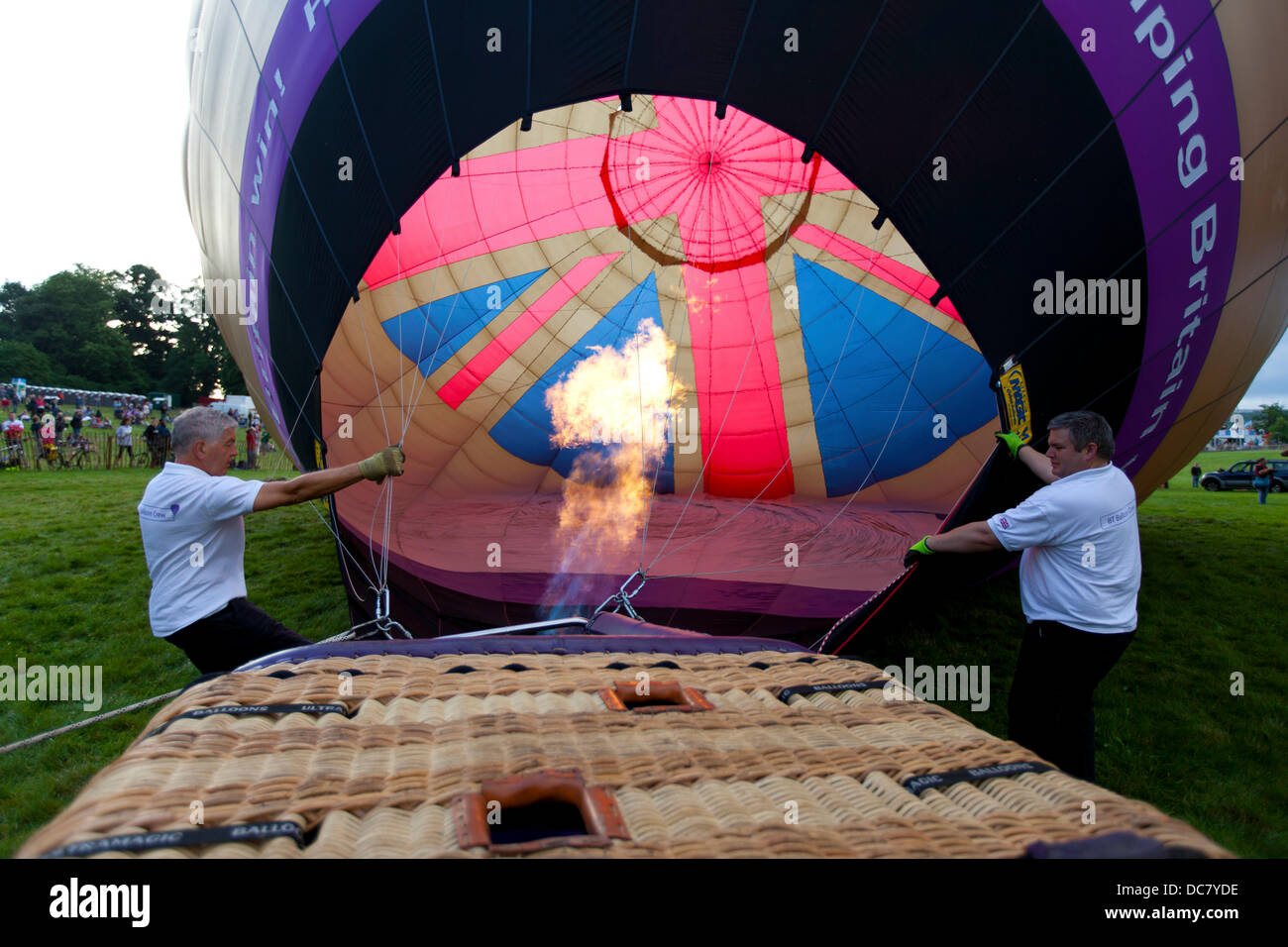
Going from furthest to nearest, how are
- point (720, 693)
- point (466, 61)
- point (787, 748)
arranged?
point (466, 61) < point (720, 693) < point (787, 748)

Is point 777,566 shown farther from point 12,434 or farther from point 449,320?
point 12,434

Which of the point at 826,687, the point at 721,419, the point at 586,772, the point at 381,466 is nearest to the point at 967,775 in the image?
the point at 826,687

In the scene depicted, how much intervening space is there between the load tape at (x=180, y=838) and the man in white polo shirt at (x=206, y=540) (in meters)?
1.78

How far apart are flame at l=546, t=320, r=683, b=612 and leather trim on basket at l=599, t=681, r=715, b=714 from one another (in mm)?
4643

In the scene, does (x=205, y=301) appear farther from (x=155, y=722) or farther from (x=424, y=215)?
(x=155, y=722)

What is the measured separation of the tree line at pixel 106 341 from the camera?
4891 cm

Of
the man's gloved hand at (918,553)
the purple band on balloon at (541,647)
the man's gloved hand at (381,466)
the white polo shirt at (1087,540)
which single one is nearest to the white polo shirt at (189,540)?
the man's gloved hand at (381,466)

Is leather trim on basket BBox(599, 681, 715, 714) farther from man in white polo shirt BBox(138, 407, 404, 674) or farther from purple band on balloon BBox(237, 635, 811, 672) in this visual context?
man in white polo shirt BBox(138, 407, 404, 674)

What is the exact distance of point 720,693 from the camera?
5.24 ft

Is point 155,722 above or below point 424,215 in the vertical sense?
below

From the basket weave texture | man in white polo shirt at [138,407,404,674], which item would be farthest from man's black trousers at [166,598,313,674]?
the basket weave texture
